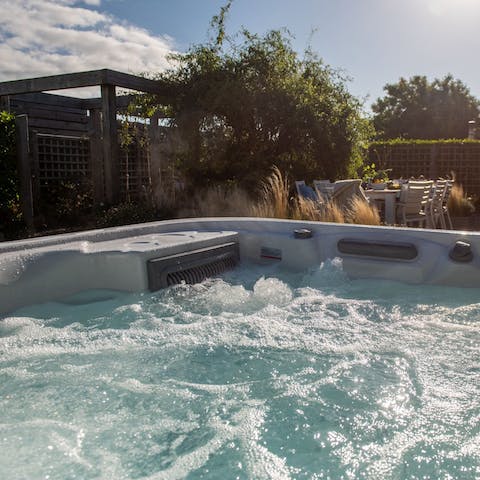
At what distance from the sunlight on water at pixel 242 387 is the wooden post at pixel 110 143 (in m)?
4.05

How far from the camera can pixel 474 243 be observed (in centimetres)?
270

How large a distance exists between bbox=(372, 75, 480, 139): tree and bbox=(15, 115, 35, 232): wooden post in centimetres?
2447

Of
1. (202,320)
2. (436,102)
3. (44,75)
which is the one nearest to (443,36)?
(44,75)

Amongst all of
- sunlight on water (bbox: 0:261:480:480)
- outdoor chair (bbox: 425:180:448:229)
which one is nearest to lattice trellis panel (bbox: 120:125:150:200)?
outdoor chair (bbox: 425:180:448:229)

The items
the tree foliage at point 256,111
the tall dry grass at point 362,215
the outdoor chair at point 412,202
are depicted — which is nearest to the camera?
the tall dry grass at point 362,215

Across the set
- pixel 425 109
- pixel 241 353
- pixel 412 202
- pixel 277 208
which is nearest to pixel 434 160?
pixel 412 202

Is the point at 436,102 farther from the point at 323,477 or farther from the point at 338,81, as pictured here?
the point at 323,477

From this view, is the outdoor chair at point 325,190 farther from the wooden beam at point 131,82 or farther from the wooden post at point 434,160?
the wooden post at point 434,160

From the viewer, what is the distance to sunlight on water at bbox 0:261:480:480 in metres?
1.27

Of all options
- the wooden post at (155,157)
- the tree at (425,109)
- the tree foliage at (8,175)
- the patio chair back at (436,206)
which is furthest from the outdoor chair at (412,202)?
the tree at (425,109)

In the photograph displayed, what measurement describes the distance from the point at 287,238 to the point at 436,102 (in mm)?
30402

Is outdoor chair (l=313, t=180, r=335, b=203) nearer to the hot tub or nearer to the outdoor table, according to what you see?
the outdoor table

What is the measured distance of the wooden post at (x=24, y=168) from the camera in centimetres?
603

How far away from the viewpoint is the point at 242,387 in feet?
5.50
